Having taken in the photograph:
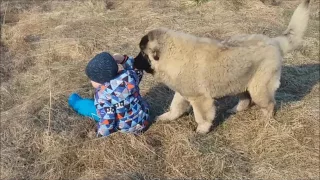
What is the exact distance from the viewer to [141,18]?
24.6 feet

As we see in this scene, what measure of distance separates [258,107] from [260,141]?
2.09 feet

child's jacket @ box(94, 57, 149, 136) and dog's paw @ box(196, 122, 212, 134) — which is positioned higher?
child's jacket @ box(94, 57, 149, 136)

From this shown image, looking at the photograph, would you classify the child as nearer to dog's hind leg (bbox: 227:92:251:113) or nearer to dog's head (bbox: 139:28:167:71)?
dog's head (bbox: 139:28:167:71)

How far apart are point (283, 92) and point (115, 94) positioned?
2.41 m

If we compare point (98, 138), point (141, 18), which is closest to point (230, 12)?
point (141, 18)

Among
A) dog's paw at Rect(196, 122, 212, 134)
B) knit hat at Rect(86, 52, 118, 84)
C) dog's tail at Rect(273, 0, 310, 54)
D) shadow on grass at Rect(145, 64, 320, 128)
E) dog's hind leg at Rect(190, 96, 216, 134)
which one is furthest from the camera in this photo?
shadow on grass at Rect(145, 64, 320, 128)

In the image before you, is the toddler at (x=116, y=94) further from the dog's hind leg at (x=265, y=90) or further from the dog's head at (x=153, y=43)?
the dog's hind leg at (x=265, y=90)

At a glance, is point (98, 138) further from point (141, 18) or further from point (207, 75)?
point (141, 18)

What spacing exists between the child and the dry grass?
5.6 inches

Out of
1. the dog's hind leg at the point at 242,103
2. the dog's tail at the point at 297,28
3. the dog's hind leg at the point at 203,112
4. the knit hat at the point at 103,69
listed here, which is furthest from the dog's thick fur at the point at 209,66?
the knit hat at the point at 103,69

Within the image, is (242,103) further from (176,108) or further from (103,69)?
(103,69)

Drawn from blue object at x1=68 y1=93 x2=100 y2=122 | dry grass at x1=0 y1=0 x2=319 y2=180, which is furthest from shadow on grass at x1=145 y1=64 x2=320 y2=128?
blue object at x1=68 y1=93 x2=100 y2=122

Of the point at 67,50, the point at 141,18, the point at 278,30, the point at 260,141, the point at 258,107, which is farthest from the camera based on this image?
the point at 141,18

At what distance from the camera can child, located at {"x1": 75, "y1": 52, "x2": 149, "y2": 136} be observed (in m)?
3.85
